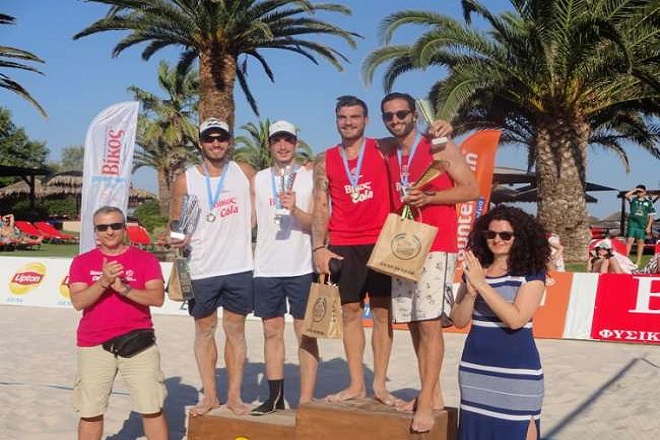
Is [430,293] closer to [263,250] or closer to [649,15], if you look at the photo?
[263,250]

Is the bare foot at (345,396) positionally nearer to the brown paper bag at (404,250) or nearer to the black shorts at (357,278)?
the black shorts at (357,278)

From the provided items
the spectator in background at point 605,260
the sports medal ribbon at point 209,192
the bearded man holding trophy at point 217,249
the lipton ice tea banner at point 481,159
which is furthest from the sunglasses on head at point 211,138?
the spectator in background at point 605,260

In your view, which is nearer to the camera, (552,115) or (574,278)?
(574,278)

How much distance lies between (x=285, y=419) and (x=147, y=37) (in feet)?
49.4

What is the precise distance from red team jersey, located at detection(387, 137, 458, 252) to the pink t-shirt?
152cm

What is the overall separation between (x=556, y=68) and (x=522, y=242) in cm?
1218

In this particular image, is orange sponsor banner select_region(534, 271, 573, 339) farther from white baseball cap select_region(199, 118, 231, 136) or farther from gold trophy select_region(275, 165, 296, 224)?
white baseball cap select_region(199, 118, 231, 136)

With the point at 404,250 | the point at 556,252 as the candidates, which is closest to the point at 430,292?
the point at 404,250

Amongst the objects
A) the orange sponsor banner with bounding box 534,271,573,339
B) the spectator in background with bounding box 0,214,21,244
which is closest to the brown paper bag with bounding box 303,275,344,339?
the orange sponsor banner with bounding box 534,271,573,339

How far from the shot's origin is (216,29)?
1644cm

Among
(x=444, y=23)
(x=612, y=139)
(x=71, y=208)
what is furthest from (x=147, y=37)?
(x=71, y=208)

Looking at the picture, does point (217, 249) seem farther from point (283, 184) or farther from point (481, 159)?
point (481, 159)

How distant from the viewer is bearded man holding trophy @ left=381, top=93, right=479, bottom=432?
385cm

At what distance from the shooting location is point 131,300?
12.5 ft
